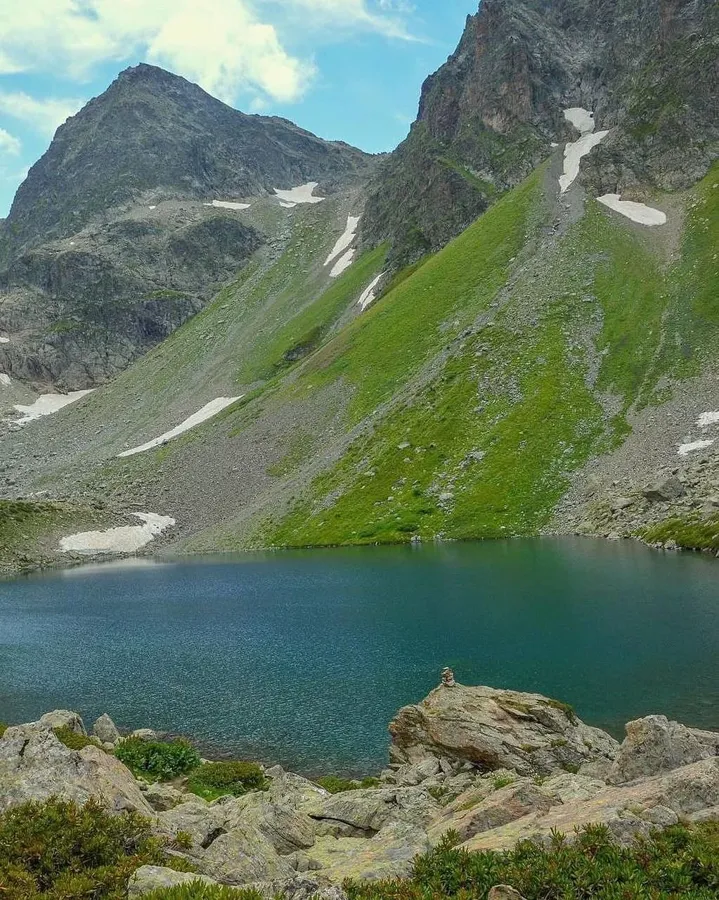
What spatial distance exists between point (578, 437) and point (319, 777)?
8154 cm

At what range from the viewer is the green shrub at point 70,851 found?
10492 millimetres

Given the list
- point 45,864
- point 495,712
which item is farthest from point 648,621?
point 45,864

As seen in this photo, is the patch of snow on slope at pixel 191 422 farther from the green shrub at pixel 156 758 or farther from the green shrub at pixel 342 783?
the green shrub at pixel 342 783

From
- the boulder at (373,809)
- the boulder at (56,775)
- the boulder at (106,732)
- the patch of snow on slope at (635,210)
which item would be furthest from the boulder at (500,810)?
the patch of snow on slope at (635,210)

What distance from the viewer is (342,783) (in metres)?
23.8

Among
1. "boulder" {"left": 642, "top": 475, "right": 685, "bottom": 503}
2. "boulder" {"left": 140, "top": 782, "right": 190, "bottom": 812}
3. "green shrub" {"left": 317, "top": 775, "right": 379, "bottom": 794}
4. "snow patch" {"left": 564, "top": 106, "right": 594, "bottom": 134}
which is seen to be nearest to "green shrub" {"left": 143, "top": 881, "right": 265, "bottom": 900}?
"boulder" {"left": 140, "top": 782, "right": 190, "bottom": 812}

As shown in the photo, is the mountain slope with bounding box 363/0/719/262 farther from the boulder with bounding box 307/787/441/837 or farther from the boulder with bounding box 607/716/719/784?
the boulder with bounding box 307/787/441/837

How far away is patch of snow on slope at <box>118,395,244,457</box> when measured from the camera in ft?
495

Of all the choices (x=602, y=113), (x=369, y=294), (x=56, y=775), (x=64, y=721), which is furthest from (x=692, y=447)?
(x=602, y=113)

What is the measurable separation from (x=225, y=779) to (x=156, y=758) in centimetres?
347

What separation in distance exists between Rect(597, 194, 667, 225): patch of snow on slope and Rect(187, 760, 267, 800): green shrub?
141 m

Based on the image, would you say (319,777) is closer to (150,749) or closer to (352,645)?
(150,749)

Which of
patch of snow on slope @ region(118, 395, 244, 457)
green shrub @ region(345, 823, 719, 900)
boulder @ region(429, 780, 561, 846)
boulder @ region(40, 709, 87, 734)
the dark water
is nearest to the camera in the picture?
green shrub @ region(345, 823, 719, 900)

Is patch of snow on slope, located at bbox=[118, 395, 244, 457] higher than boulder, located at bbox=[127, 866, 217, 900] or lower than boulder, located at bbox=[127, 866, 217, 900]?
higher
